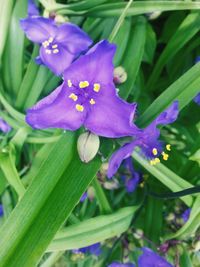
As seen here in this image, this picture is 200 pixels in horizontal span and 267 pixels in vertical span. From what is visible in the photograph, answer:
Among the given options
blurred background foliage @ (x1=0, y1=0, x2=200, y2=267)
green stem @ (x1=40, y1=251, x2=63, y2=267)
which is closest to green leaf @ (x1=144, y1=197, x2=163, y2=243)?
blurred background foliage @ (x1=0, y1=0, x2=200, y2=267)

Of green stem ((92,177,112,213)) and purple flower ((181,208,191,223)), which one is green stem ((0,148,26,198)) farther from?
purple flower ((181,208,191,223))

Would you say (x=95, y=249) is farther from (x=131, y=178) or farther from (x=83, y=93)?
(x=83, y=93)

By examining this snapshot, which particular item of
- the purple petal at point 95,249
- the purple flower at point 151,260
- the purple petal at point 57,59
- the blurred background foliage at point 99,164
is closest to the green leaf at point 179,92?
the blurred background foliage at point 99,164

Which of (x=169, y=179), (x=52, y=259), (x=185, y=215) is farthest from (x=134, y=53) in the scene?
(x=52, y=259)

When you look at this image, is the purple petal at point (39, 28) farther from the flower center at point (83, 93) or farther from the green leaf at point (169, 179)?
the green leaf at point (169, 179)

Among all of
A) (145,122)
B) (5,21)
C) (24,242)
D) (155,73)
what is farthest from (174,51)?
(24,242)

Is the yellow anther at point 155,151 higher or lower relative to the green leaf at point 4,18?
lower

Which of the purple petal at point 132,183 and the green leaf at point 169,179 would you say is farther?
the purple petal at point 132,183
